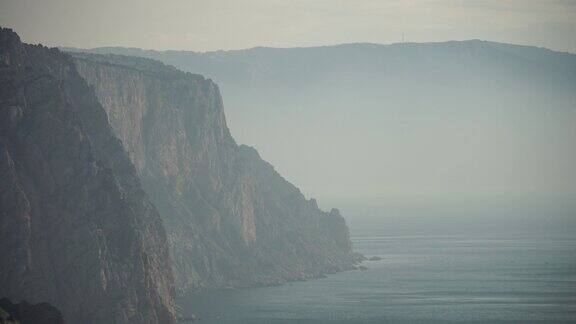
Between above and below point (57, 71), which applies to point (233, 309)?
below

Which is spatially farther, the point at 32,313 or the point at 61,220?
the point at 61,220

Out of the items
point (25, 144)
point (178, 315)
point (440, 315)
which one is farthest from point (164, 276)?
point (440, 315)

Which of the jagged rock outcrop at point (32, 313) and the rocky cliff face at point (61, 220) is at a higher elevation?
the rocky cliff face at point (61, 220)

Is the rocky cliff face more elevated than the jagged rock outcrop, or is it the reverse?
the rocky cliff face

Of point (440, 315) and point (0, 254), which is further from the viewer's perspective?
point (440, 315)

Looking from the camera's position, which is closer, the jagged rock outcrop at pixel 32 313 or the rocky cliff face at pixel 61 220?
the jagged rock outcrop at pixel 32 313

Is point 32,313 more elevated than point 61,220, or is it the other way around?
point 61,220

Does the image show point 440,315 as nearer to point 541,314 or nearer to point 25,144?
point 541,314

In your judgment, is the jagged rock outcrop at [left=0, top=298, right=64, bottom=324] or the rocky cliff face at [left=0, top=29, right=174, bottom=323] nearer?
the jagged rock outcrop at [left=0, top=298, right=64, bottom=324]
